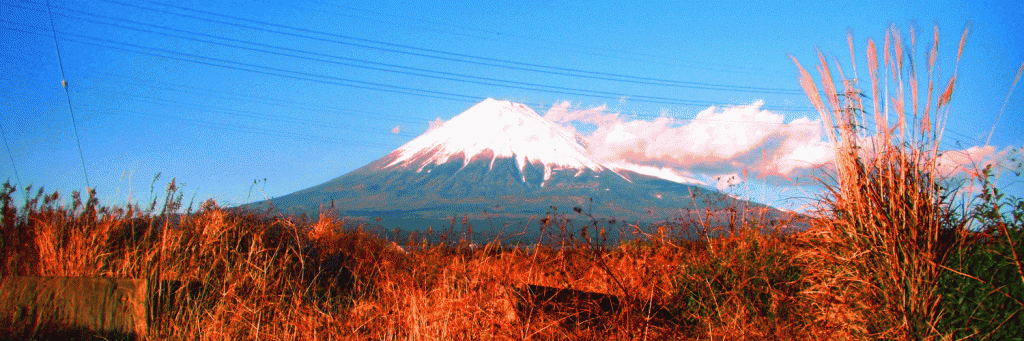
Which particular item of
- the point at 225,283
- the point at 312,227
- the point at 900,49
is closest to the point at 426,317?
the point at 225,283

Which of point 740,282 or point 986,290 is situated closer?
point 986,290

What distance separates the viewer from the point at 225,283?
14.4 feet

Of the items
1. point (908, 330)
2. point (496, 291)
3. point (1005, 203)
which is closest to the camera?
point (908, 330)

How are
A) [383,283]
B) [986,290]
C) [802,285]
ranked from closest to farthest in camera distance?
[986,290], [802,285], [383,283]

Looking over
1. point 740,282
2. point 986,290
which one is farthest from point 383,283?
point 986,290

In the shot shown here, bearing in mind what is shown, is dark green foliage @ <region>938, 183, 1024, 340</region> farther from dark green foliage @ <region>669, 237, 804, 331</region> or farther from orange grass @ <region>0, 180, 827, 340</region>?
dark green foliage @ <region>669, 237, 804, 331</region>

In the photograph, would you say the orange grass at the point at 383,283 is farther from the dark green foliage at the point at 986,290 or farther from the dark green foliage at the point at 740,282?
the dark green foliage at the point at 986,290

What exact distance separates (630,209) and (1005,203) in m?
168

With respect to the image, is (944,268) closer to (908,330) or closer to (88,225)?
(908,330)

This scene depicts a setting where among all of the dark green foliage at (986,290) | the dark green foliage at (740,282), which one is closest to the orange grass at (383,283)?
the dark green foliage at (740,282)

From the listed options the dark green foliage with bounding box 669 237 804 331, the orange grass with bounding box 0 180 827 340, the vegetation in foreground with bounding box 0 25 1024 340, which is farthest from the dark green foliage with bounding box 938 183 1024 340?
the dark green foliage with bounding box 669 237 804 331

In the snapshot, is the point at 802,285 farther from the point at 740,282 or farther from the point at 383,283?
the point at 383,283

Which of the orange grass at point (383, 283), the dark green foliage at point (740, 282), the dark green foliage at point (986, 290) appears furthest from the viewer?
the dark green foliage at point (740, 282)

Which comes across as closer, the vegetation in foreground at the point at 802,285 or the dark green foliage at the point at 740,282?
the vegetation in foreground at the point at 802,285
